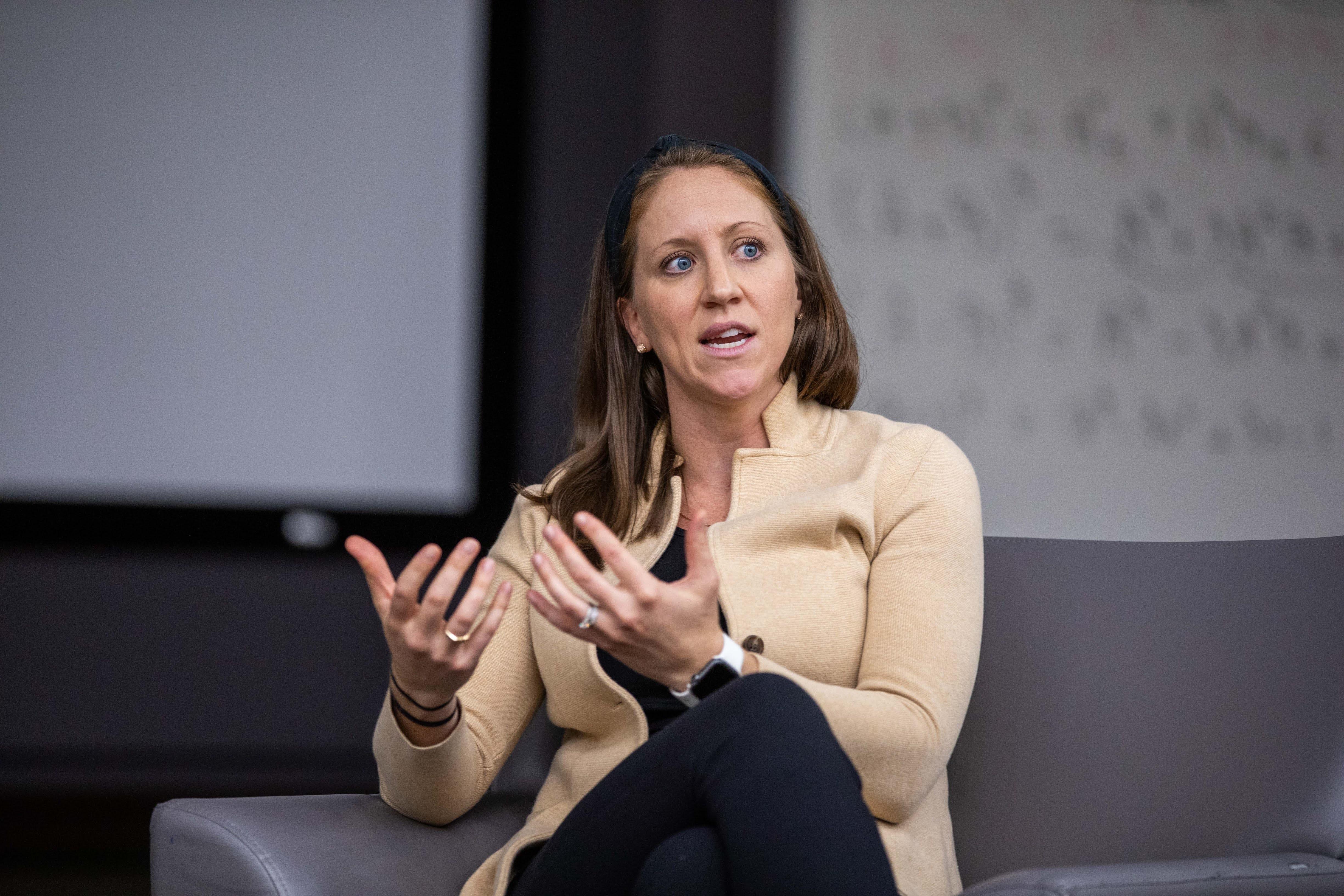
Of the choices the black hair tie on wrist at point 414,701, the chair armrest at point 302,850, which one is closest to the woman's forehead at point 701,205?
the black hair tie on wrist at point 414,701

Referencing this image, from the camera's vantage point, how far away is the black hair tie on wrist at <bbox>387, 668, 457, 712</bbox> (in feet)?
4.00

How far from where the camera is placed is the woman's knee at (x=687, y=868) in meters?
0.98

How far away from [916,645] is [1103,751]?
29 cm

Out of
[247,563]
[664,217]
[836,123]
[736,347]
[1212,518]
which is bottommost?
[247,563]

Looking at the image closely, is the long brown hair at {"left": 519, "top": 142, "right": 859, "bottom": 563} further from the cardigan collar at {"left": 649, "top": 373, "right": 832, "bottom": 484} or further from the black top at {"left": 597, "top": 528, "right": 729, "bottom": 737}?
the black top at {"left": 597, "top": 528, "right": 729, "bottom": 737}

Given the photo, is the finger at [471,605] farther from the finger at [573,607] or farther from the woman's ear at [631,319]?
the woman's ear at [631,319]

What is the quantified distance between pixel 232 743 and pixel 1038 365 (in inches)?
85.3

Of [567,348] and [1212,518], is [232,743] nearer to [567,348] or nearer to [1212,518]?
[567,348]

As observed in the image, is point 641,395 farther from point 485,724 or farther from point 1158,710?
point 1158,710

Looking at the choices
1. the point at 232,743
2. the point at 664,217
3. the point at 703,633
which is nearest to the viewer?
the point at 703,633

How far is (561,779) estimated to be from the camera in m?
1.40

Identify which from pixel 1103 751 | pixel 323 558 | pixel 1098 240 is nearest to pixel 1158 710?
pixel 1103 751

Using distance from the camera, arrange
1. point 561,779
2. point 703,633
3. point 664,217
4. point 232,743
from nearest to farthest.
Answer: point 703,633, point 561,779, point 664,217, point 232,743

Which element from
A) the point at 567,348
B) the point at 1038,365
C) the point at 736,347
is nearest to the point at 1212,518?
the point at 1038,365
